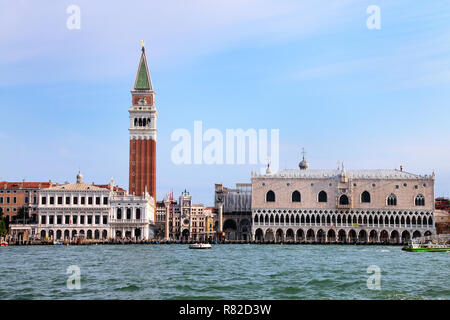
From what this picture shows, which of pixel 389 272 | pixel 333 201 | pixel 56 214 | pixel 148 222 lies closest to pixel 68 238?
pixel 56 214

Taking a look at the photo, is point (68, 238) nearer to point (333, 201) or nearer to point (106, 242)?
point (106, 242)

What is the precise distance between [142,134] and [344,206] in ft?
107

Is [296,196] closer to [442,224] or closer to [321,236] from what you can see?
[321,236]

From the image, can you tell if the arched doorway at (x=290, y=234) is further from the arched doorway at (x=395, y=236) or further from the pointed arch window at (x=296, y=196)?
the arched doorway at (x=395, y=236)

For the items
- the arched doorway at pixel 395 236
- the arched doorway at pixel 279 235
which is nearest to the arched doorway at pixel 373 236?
the arched doorway at pixel 395 236

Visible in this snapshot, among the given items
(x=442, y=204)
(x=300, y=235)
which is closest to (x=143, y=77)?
(x=300, y=235)

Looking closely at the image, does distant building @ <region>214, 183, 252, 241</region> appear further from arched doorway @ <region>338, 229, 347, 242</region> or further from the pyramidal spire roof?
the pyramidal spire roof

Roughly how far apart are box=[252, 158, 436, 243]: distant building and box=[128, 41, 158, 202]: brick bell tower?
1687cm

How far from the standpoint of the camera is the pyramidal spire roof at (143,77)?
313 feet

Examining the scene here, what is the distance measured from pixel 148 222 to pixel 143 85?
24.5 m

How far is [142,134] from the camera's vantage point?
9194 centimetres

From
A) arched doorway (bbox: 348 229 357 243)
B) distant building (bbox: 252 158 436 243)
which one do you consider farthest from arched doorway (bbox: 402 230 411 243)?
arched doorway (bbox: 348 229 357 243)

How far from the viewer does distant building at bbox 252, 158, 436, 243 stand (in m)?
83.4
